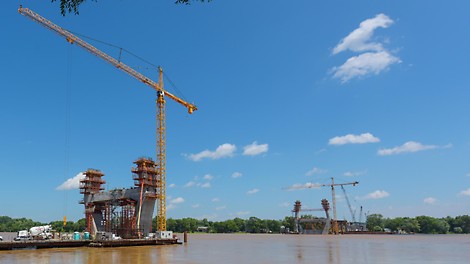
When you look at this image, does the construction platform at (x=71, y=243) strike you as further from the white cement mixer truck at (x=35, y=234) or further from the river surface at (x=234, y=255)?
the white cement mixer truck at (x=35, y=234)

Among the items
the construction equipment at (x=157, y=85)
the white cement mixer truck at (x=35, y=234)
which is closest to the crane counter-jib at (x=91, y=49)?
the construction equipment at (x=157, y=85)

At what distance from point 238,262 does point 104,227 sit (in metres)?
60.4

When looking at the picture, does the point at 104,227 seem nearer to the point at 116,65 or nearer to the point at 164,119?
the point at 164,119

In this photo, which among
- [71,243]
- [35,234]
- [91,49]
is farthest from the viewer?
[91,49]

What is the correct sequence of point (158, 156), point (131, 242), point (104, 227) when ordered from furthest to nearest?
point (158, 156) → point (104, 227) → point (131, 242)

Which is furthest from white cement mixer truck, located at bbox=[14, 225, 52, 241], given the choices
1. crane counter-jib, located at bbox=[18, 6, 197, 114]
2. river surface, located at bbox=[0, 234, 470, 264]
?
crane counter-jib, located at bbox=[18, 6, 197, 114]

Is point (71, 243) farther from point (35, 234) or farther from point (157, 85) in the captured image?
point (157, 85)

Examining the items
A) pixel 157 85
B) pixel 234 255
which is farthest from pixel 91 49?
pixel 234 255

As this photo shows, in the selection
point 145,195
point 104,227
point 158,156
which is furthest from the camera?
point 158,156

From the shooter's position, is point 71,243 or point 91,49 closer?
point 71,243

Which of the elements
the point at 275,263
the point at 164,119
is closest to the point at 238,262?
the point at 275,263

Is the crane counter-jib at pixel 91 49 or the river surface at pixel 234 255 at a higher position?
the crane counter-jib at pixel 91 49

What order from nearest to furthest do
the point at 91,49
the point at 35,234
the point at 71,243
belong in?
the point at 71,243 → the point at 35,234 → the point at 91,49

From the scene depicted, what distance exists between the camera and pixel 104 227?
99438mm
